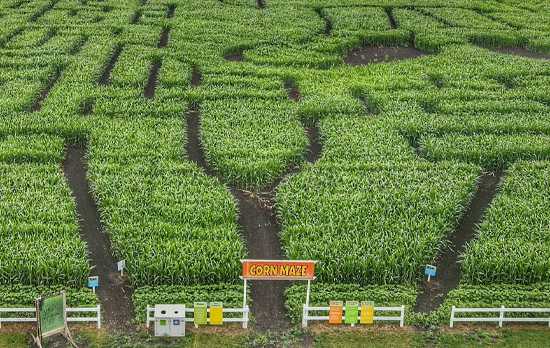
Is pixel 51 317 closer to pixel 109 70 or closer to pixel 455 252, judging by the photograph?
pixel 455 252

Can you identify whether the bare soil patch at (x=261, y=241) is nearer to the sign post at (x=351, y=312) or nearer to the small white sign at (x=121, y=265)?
the sign post at (x=351, y=312)

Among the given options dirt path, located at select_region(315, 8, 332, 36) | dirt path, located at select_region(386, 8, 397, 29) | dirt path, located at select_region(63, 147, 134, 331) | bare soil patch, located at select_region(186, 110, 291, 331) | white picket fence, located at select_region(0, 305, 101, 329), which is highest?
dirt path, located at select_region(386, 8, 397, 29)

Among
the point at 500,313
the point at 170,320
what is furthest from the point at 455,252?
the point at 170,320

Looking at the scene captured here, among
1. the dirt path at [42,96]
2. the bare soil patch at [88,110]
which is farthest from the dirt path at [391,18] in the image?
the dirt path at [42,96]

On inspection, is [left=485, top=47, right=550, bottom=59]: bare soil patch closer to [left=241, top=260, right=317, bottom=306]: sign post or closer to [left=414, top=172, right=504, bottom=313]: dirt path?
[left=414, top=172, right=504, bottom=313]: dirt path

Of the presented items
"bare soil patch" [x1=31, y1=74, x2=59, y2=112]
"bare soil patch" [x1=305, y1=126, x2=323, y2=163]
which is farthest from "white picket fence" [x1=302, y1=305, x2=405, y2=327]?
"bare soil patch" [x1=31, y1=74, x2=59, y2=112]
